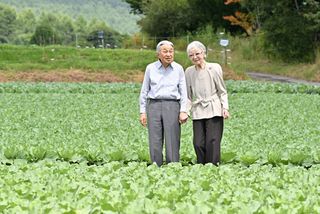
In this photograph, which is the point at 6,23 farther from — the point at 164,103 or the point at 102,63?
the point at 164,103

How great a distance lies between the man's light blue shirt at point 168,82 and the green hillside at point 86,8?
15652cm

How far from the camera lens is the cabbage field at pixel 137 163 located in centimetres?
578

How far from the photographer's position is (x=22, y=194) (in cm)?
628

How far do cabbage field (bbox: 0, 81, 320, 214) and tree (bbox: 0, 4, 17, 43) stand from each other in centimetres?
9451

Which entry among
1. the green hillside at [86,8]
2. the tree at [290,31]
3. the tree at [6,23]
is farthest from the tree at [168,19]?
the green hillside at [86,8]

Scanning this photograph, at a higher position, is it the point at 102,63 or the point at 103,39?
the point at 103,39

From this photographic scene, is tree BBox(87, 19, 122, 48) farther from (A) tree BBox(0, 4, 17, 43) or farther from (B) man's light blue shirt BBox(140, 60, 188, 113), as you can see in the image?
(B) man's light blue shirt BBox(140, 60, 188, 113)

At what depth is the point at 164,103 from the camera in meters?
8.84

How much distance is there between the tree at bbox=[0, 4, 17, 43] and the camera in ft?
375

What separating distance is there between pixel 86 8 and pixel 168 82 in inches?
6710

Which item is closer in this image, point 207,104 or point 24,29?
point 207,104

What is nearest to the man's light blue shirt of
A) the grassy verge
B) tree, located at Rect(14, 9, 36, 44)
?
the grassy verge

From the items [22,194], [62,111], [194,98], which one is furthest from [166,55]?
[62,111]

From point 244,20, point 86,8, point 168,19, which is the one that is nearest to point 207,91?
point 244,20
